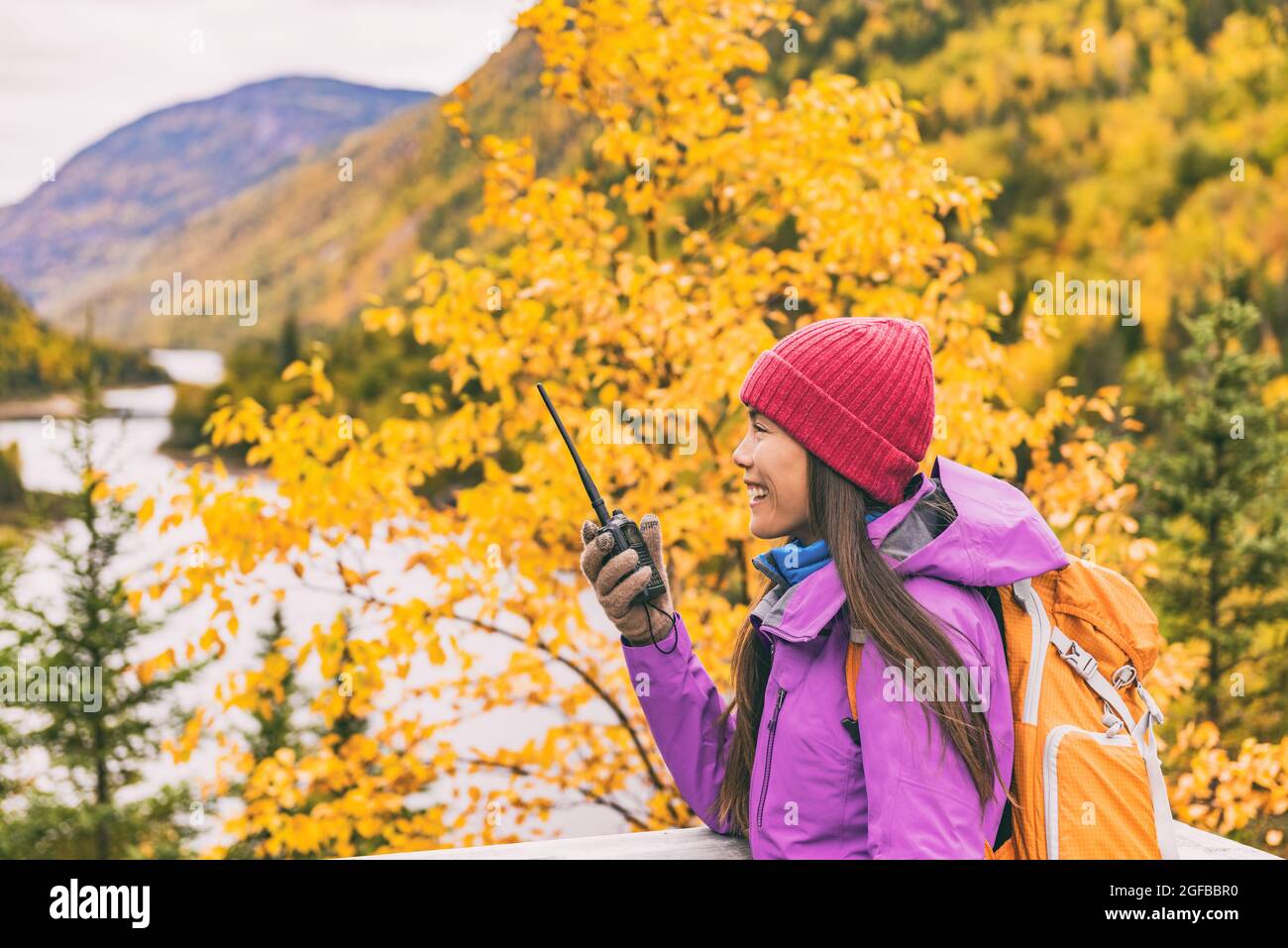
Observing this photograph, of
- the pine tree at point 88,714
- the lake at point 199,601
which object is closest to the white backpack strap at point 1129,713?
the lake at point 199,601

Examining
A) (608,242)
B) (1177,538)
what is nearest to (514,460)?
(608,242)

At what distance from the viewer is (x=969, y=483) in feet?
5.79

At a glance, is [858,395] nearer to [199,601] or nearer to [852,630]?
[852,630]

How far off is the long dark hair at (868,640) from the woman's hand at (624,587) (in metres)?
0.16

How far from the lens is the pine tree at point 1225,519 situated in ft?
48.2

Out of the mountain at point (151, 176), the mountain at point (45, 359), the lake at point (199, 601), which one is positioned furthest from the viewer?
the mountain at point (45, 359)

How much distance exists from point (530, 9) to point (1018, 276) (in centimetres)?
5333

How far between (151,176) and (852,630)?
24.2 meters

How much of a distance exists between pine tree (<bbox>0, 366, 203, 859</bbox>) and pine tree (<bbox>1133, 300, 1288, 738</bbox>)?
53.4 ft

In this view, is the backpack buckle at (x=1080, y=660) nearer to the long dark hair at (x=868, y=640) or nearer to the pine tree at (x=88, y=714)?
the long dark hair at (x=868, y=640)

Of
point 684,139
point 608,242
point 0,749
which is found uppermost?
point 684,139

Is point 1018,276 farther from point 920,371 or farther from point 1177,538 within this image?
point 920,371

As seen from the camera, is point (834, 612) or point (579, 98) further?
point (579, 98)
